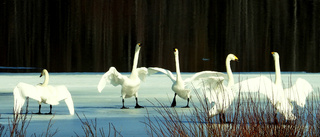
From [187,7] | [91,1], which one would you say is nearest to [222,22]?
[187,7]

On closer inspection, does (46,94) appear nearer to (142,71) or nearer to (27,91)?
(27,91)

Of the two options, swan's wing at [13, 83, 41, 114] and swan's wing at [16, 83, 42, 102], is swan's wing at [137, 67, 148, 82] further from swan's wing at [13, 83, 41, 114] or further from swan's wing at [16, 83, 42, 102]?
swan's wing at [13, 83, 41, 114]

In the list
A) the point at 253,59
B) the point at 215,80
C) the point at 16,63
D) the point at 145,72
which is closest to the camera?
the point at 215,80

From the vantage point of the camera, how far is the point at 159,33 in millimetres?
76125

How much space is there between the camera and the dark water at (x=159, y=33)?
229ft

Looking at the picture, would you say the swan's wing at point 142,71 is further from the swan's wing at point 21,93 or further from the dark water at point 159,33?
the dark water at point 159,33

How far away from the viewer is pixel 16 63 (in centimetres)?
6319

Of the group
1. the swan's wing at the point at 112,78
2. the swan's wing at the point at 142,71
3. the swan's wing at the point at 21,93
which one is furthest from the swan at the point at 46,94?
the swan's wing at the point at 142,71

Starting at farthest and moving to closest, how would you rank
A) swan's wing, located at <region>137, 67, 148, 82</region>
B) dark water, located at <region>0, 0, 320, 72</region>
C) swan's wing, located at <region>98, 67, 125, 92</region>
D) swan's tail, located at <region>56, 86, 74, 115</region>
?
dark water, located at <region>0, 0, 320, 72</region> < swan's wing, located at <region>137, 67, 148, 82</region> < swan's wing, located at <region>98, 67, 125, 92</region> < swan's tail, located at <region>56, 86, 74, 115</region>

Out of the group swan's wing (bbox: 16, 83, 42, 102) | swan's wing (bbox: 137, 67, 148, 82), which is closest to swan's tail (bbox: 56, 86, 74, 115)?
swan's wing (bbox: 16, 83, 42, 102)

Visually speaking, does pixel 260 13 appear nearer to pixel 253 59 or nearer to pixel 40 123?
pixel 253 59

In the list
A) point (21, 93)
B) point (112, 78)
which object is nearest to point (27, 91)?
point (21, 93)

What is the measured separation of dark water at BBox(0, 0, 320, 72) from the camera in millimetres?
69938

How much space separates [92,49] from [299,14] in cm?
2340
